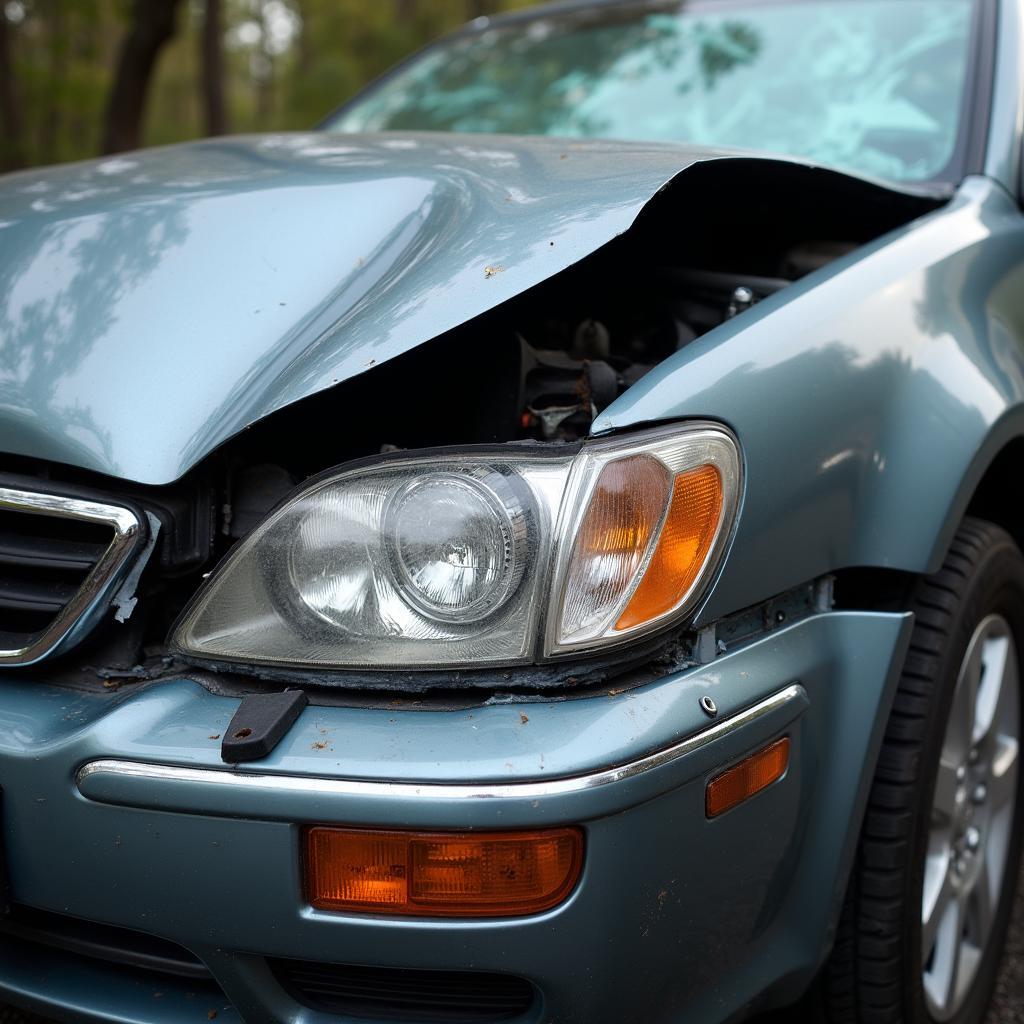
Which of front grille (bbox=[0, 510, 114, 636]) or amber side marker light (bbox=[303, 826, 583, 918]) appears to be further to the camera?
front grille (bbox=[0, 510, 114, 636])

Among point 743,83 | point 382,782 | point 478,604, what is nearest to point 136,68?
point 743,83

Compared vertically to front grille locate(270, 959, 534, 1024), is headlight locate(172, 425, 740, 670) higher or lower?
higher

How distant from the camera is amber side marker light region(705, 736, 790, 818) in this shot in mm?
1141

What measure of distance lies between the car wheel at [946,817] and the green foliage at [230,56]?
10.5 meters

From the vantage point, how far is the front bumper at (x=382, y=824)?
3.38 ft

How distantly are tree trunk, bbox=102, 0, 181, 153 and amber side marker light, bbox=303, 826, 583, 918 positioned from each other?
8983 millimetres

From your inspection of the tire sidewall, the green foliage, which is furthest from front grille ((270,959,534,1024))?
the green foliage

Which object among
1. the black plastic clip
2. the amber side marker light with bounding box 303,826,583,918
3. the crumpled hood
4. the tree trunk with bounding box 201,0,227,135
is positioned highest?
the tree trunk with bounding box 201,0,227,135

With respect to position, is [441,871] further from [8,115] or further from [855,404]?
[8,115]

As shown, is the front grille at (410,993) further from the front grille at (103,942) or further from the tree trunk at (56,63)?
the tree trunk at (56,63)

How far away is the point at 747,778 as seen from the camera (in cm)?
118

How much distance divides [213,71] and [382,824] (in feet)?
39.8

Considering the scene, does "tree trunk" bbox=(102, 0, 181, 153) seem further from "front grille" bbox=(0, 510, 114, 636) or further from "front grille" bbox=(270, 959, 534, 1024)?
"front grille" bbox=(270, 959, 534, 1024)

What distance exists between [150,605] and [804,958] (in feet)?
2.90
